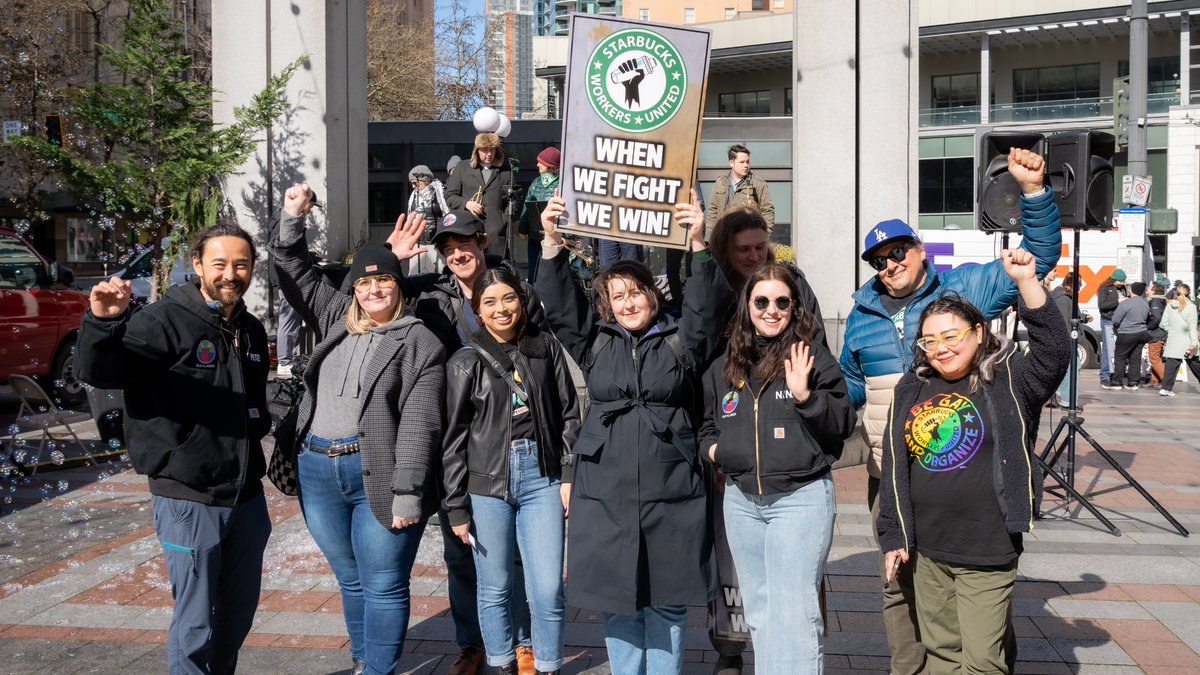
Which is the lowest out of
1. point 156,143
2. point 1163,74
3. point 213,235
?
point 213,235

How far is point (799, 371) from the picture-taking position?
412 centimetres

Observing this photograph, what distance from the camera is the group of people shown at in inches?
162

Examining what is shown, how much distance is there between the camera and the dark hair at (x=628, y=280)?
14.6ft

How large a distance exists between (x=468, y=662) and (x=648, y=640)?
112 centimetres

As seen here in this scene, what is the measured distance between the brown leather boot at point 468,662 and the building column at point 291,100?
8.63 m

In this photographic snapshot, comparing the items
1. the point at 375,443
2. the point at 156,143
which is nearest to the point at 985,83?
the point at 156,143

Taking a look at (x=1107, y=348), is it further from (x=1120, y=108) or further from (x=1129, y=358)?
(x=1120, y=108)

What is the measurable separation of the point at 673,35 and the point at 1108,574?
4.36m

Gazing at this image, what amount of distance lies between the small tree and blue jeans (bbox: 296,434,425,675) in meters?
8.98

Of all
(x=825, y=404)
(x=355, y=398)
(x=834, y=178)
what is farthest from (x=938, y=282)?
(x=834, y=178)

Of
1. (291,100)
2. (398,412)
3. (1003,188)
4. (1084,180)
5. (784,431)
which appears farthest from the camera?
(291,100)

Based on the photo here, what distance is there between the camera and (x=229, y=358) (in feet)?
14.5

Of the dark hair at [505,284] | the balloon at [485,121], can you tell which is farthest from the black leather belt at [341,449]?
the balloon at [485,121]

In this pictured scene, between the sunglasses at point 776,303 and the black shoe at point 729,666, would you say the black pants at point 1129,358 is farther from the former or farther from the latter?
the sunglasses at point 776,303
